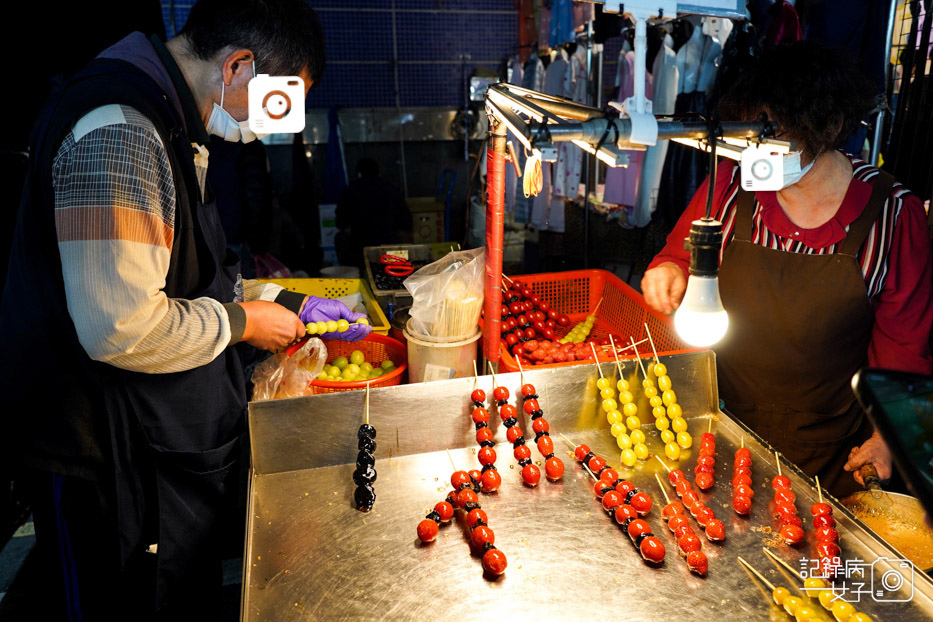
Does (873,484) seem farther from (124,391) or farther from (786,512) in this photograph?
(124,391)

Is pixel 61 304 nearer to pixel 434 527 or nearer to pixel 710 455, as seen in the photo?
pixel 434 527

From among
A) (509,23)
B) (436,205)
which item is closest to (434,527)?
(436,205)

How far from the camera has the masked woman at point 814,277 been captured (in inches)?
92.2

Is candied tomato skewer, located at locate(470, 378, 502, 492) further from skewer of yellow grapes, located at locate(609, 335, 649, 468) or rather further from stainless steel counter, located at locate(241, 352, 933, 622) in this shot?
skewer of yellow grapes, located at locate(609, 335, 649, 468)

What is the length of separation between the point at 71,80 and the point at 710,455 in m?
2.27

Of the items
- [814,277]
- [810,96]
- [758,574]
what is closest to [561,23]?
[810,96]

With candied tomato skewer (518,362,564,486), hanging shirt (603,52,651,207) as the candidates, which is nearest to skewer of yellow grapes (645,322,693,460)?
candied tomato skewer (518,362,564,486)

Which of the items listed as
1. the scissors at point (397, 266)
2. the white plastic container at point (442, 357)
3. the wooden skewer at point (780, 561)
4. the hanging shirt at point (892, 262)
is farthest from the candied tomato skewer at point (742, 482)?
the scissors at point (397, 266)

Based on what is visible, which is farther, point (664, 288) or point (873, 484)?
point (664, 288)

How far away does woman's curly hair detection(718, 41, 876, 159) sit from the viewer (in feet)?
7.51

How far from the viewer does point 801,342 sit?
259 cm

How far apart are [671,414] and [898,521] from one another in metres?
0.74
